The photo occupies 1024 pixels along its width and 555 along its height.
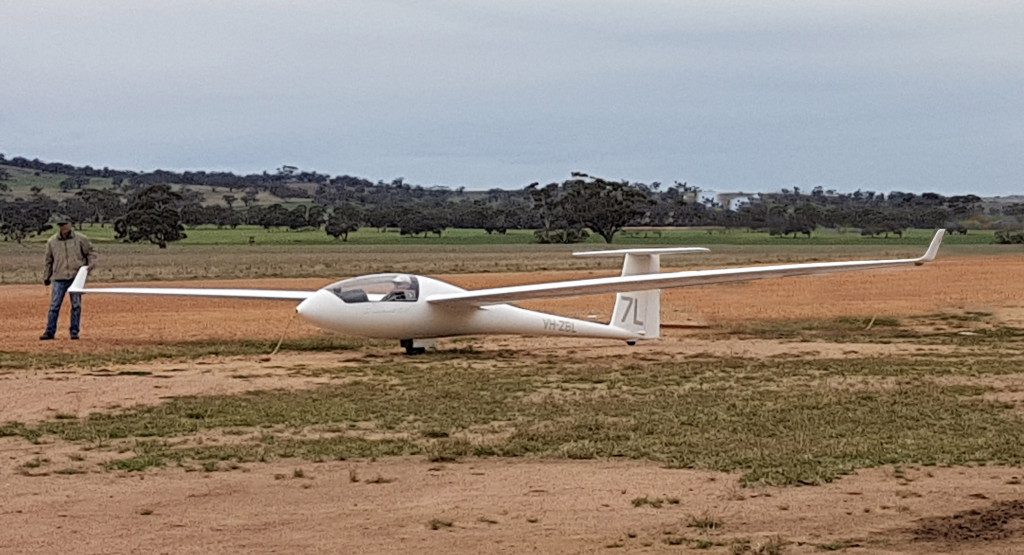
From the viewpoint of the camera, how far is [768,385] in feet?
54.1

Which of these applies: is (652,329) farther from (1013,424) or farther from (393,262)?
(393,262)

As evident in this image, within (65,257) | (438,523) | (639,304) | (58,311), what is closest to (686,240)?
(639,304)

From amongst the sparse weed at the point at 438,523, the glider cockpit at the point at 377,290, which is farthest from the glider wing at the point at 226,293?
the sparse weed at the point at 438,523

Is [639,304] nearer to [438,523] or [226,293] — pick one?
[226,293]

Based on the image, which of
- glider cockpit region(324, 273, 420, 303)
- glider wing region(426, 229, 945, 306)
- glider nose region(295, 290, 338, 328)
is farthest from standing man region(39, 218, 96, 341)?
glider wing region(426, 229, 945, 306)

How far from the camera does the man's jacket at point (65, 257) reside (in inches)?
878

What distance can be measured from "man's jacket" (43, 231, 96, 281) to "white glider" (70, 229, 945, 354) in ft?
1.06

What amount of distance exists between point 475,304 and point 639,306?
3111 mm

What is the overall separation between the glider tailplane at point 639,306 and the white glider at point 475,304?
16 mm

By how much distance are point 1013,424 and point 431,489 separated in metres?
6.07

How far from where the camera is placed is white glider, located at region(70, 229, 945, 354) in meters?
19.9

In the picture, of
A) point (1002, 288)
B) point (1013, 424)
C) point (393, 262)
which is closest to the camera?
point (1013, 424)

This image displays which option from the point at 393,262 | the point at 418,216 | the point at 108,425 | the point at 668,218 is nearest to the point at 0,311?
the point at 108,425

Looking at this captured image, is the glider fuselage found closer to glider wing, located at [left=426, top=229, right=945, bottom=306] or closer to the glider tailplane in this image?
glider wing, located at [left=426, top=229, right=945, bottom=306]
